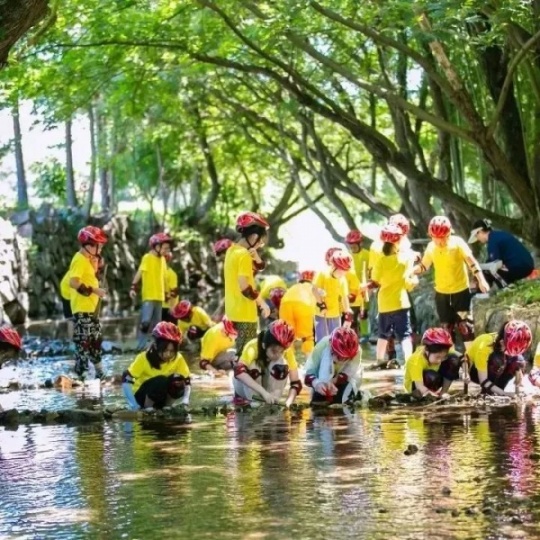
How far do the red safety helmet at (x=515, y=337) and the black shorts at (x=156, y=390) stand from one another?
317 centimetres

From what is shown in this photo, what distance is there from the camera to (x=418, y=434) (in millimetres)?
10203

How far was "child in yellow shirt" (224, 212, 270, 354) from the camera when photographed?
517 inches

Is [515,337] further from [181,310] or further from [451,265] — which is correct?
[181,310]

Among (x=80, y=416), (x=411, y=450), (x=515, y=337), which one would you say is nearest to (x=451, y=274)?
(x=515, y=337)

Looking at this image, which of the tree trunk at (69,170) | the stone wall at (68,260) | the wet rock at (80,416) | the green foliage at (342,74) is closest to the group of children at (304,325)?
the wet rock at (80,416)

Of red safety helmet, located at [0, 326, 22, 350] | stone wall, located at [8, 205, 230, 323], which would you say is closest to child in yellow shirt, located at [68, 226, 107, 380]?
red safety helmet, located at [0, 326, 22, 350]

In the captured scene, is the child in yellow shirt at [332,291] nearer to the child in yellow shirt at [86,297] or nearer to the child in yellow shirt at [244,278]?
the child in yellow shirt at [244,278]

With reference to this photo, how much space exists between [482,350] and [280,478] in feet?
15.2

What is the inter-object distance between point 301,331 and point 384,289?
125cm

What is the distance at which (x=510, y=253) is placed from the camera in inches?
679

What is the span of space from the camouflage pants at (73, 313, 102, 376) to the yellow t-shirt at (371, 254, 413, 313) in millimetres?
3481

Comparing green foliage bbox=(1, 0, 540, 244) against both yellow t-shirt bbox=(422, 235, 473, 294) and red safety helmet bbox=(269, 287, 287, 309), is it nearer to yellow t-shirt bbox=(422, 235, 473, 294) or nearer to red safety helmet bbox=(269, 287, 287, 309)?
yellow t-shirt bbox=(422, 235, 473, 294)

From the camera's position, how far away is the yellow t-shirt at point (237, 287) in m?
13.2

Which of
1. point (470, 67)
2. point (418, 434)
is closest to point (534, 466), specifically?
point (418, 434)
